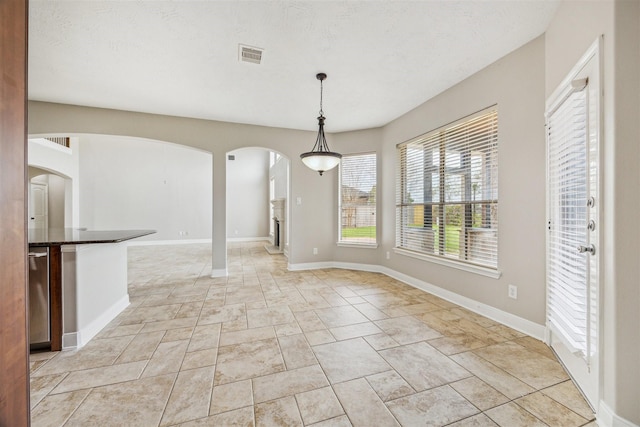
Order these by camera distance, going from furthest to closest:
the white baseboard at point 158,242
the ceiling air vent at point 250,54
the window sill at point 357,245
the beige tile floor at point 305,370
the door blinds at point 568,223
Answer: the white baseboard at point 158,242
the window sill at point 357,245
the ceiling air vent at point 250,54
the door blinds at point 568,223
the beige tile floor at point 305,370

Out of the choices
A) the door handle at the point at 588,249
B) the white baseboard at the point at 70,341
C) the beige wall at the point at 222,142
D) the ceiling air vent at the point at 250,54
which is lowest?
the white baseboard at the point at 70,341

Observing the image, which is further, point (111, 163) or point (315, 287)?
point (111, 163)

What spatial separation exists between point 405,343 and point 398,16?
270 centimetres

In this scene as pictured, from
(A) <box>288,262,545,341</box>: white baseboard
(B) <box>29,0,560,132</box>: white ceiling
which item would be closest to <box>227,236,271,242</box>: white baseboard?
(A) <box>288,262,545,341</box>: white baseboard

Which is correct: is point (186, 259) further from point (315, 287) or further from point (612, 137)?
point (612, 137)

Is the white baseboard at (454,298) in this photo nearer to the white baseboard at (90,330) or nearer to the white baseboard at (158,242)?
the white baseboard at (90,330)

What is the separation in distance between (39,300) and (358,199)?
4319mm

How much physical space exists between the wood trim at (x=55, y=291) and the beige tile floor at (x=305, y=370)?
0.15 m

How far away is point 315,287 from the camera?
3889 millimetres

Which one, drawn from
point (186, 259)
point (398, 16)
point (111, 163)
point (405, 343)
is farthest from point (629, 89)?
point (111, 163)

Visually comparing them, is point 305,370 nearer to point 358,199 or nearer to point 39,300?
point 39,300

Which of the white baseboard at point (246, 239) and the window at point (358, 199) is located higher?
the window at point (358, 199)

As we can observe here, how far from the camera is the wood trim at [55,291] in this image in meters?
2.16

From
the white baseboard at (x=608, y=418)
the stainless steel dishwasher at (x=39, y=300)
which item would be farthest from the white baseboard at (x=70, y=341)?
the white baseboard at (x=608, y=418)
